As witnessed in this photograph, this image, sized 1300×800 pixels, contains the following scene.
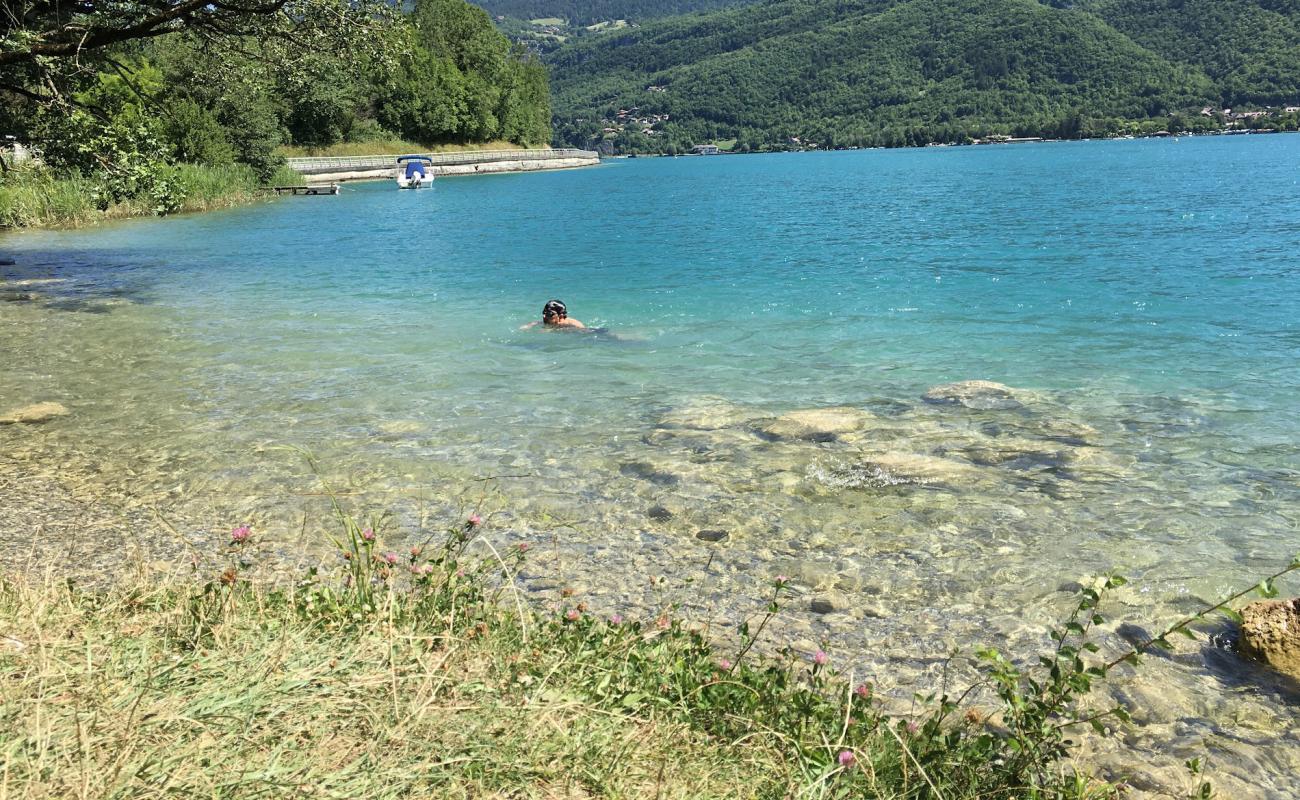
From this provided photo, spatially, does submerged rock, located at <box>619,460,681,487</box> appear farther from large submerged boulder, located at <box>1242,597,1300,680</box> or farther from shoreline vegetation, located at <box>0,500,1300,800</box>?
large submerged boulder, located at <box>1242,597,1300,680</box>

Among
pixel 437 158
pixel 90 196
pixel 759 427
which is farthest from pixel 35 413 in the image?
pixel 437 158

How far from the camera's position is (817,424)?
35.6ft

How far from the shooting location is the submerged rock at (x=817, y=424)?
34.3 ft

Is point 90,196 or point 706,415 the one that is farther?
point 90,196

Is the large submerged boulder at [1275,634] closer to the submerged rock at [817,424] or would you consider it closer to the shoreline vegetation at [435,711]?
the shoreline vegetation at [435,711]

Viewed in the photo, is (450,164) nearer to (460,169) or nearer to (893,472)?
(460,169)

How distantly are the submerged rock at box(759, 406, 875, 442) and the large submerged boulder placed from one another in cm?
509

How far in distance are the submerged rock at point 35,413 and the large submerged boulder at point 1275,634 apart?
42.2 ft

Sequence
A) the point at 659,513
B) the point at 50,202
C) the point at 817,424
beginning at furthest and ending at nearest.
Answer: the point at 50,202 < the point at 817,424 < the point at 659,513

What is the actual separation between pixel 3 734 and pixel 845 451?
8235 mm

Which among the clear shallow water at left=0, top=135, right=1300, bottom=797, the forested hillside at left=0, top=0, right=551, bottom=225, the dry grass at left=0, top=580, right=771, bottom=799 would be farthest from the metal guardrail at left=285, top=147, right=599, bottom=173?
the dry grass at left=0, top=580, right=771, bottom=799

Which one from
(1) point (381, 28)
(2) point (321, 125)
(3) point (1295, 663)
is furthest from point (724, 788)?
(2) point (321, 125)

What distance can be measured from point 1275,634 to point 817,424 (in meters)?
5.79

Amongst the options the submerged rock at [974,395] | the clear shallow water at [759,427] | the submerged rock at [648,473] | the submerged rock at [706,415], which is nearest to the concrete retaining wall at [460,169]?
the clear shallow water at [759,427]
